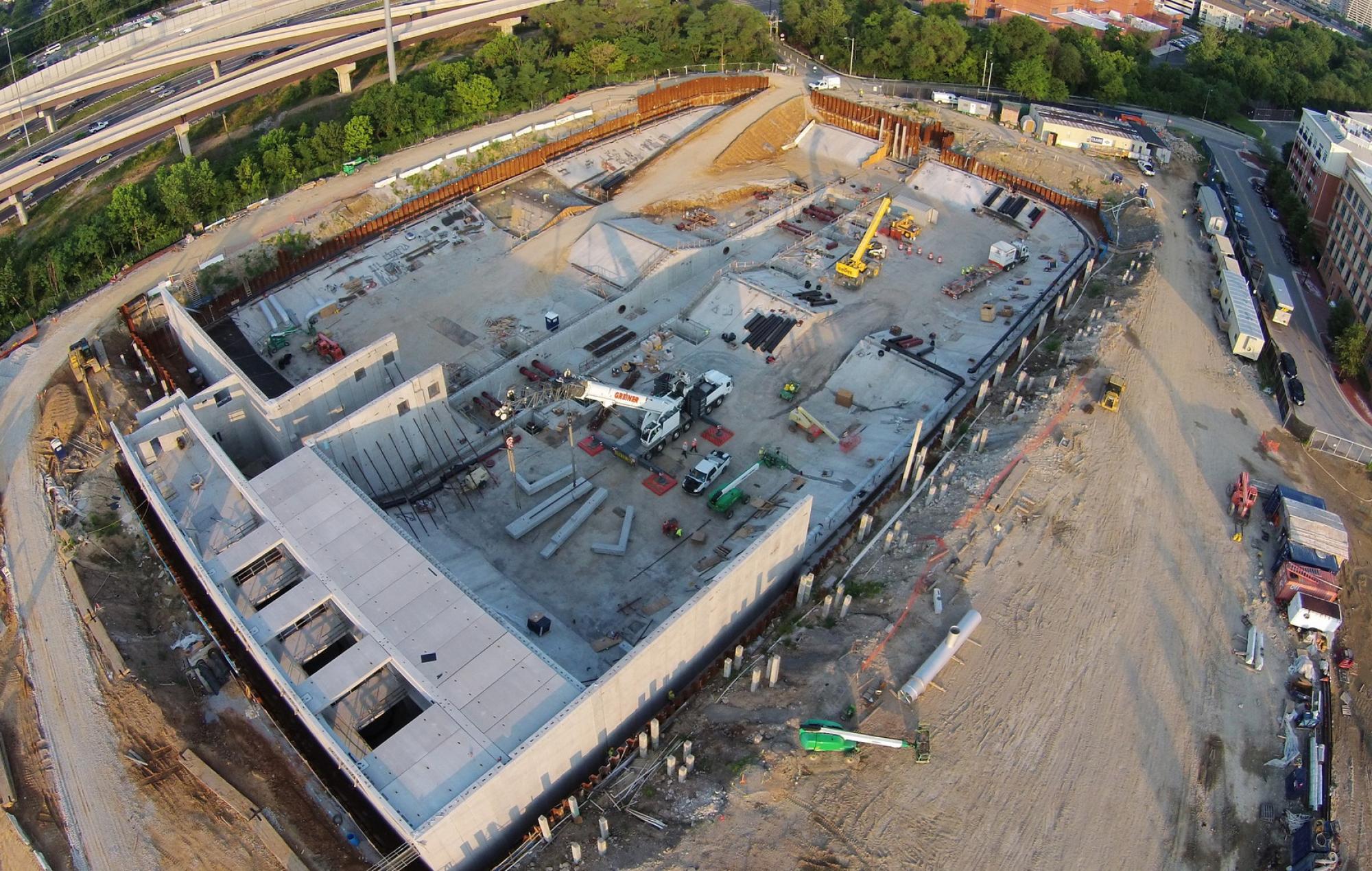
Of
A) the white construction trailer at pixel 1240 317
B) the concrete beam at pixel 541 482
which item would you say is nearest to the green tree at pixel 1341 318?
the white construction trailer at pixel 1240 317

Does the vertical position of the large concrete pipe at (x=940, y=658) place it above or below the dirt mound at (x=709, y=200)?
below

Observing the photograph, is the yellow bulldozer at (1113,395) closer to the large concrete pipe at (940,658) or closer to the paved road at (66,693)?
the large concrete pipe at (940,658)

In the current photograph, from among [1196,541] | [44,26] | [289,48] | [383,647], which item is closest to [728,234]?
[1196,541]

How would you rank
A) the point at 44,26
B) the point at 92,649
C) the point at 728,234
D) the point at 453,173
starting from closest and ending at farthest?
the point at 92,649
the point at 728,234
the point at 453,173
the point at 44,26

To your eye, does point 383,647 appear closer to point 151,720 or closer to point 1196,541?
point 151,720

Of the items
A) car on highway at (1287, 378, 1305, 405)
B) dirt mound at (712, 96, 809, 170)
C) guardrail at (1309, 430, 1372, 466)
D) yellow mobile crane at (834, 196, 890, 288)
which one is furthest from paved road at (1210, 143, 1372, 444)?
dirt mound at (712, 96, 809, 170)

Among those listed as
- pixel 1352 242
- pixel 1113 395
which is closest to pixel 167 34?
pixel 1113 395
